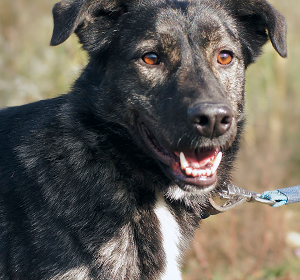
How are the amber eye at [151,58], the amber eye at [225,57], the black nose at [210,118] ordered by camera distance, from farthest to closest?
1. the amber eye at [225,57]
2. the amber eye at [151,58]
3. the black nose at [210,118]

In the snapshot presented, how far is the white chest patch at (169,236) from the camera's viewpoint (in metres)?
2.30

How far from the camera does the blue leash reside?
97.0 inches

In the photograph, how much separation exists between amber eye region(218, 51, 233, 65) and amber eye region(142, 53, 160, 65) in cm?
42

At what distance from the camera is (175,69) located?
7.31 ft

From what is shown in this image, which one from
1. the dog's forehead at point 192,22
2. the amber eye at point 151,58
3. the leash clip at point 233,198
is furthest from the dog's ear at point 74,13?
the leash clip at point 233,198

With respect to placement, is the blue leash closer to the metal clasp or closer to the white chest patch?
the metal clasp

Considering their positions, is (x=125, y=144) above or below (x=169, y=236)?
above

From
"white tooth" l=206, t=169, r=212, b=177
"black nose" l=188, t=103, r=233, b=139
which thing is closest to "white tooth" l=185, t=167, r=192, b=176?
"white tooth" l=206, t=169, r=212, b=177

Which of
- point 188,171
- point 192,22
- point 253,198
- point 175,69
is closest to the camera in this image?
point 188,171

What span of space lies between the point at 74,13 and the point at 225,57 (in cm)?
100

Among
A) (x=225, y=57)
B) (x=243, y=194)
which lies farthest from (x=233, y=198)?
(x=225, y=57)

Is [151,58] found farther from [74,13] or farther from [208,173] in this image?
[208,173]

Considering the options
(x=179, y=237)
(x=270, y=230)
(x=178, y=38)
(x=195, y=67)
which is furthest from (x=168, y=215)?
(x=270, y=230)

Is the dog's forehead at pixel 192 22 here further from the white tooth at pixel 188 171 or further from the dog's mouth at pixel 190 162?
the white tooth at pixel 188 171
